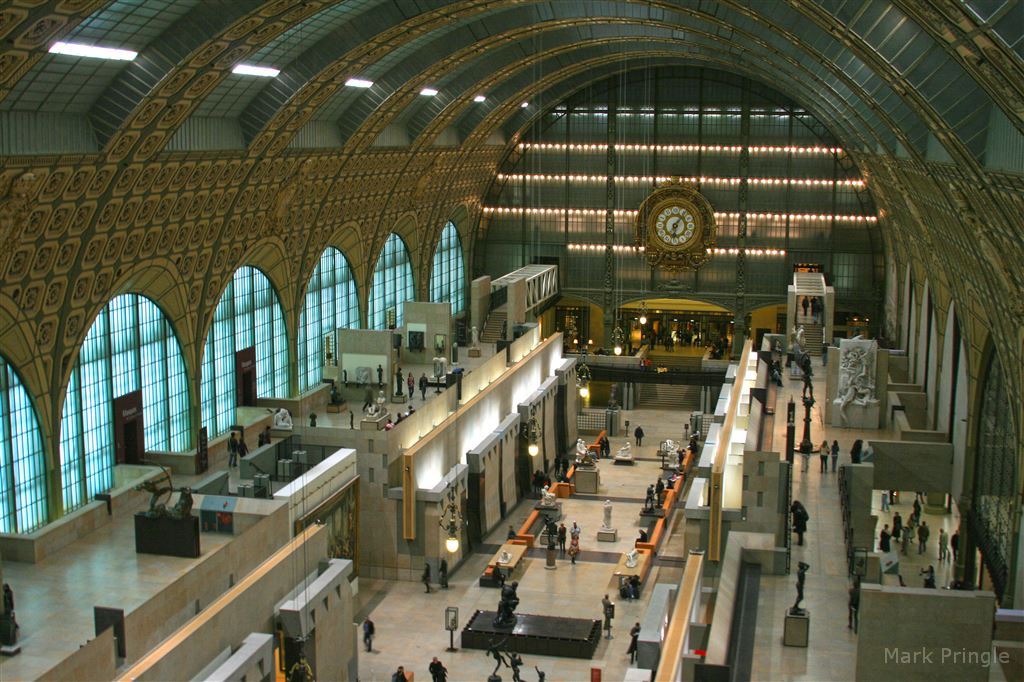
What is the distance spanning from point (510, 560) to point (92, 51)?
19.5 metres

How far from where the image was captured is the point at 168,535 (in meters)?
26.8

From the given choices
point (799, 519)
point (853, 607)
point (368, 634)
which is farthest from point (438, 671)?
point (853, 607)

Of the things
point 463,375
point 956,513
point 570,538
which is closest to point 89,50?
point 463,375

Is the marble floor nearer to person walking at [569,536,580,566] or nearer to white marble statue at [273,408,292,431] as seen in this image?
person walking at [569,536,580,566]

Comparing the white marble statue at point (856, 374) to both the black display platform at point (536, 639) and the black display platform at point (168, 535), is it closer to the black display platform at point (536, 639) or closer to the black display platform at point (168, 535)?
the black display platform at point (536, 639)

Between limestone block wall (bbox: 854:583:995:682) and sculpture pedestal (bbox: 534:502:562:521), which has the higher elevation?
limestone block wall (bbox: 854:583:995:682)

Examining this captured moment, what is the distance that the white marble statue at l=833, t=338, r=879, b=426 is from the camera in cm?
3950

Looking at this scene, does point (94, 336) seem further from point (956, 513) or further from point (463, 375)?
point (956, 513)

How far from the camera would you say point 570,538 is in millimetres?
41531

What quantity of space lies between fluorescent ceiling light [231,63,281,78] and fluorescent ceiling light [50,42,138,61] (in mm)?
3919

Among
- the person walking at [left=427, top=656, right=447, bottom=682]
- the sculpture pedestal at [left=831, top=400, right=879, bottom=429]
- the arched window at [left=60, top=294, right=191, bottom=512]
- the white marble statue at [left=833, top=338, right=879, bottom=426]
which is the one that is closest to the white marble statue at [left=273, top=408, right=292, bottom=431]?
the arched window at [left=60, top=294, right=191, bottom=512]

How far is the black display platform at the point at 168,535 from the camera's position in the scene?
26391 mm

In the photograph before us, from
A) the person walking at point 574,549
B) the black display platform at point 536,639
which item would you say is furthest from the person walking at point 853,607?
the person walking at point 574,549

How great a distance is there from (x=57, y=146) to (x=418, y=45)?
16221mm
